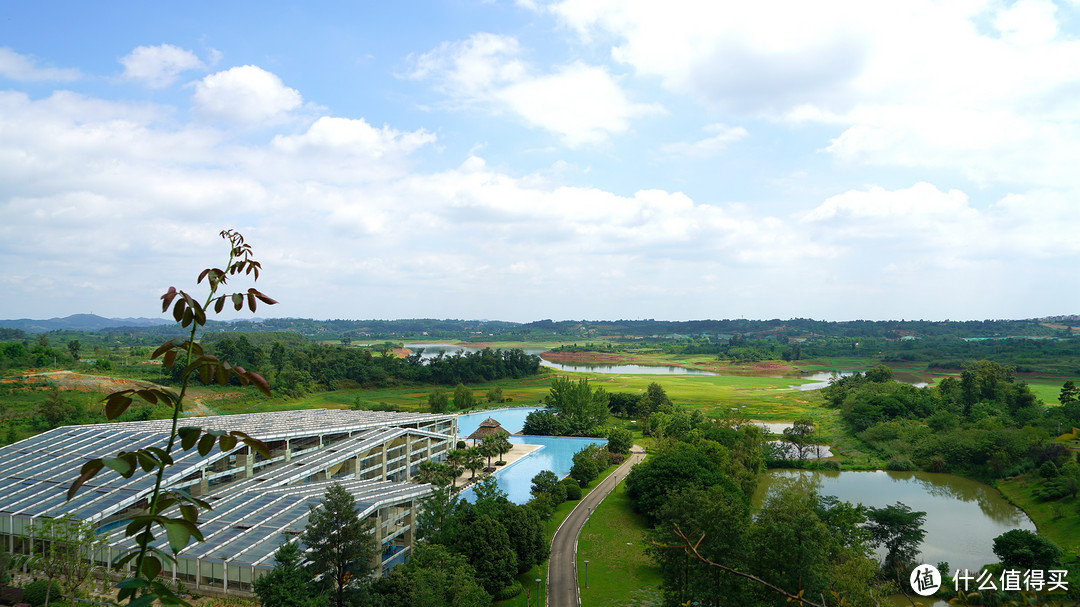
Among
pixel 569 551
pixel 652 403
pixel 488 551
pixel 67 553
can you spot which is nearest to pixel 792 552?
pixel 488 551

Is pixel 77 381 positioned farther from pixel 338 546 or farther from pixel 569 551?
pixel 569 551

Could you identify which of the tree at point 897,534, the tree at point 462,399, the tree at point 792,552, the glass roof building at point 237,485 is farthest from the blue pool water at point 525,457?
the tree at point 897,534

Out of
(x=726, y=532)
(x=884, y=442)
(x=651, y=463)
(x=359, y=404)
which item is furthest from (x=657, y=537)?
(x=359, y=404)

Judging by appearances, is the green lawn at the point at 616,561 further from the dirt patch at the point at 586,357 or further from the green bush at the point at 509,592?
the dirt patch at the point at 586,357

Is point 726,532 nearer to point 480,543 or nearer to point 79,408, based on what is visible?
point 480,543

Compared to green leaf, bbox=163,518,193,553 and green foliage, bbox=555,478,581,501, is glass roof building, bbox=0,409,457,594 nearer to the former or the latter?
green foliage, bbox=555,478,581,501

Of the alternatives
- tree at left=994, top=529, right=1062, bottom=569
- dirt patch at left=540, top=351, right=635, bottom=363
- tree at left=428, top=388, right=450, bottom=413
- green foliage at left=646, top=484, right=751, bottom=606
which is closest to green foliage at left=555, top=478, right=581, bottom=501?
green foliage at left=646, top=484, right=751, bottom=606

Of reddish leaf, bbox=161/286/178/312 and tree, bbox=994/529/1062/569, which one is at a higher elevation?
reddish leaf, bbox=161/286/178/312
